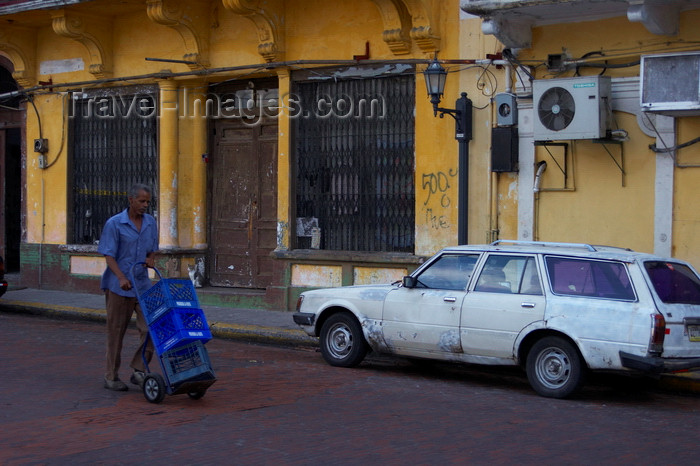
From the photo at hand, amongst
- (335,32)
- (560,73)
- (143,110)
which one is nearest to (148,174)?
(143,110)

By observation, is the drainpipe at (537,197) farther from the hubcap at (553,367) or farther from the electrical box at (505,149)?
the hubcap at (553,367)

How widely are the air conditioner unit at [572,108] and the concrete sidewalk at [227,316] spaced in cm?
365

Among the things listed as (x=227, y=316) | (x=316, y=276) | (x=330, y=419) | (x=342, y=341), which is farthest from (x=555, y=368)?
(x=227, y=316)

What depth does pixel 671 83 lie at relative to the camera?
11.6m

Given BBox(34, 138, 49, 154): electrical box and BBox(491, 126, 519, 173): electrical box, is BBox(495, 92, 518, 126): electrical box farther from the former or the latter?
BBox(34, 138, 49, 154): electrical box

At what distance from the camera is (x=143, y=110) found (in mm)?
17703

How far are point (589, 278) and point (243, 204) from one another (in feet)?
28.7

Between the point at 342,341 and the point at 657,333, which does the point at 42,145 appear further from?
the point at 657,333

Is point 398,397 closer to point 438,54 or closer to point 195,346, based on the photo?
point 195,346

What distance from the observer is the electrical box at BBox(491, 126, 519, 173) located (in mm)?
13297

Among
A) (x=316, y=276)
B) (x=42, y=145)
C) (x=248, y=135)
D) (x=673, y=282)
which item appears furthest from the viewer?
(x=42, y=145)

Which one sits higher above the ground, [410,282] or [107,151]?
[107,151]

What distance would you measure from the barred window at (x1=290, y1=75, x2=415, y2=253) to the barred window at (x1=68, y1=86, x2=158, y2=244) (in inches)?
133

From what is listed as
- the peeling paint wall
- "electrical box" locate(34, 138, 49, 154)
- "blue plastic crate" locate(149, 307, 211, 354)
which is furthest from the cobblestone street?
"electrical box" locate(34, 138, 49, 154)
